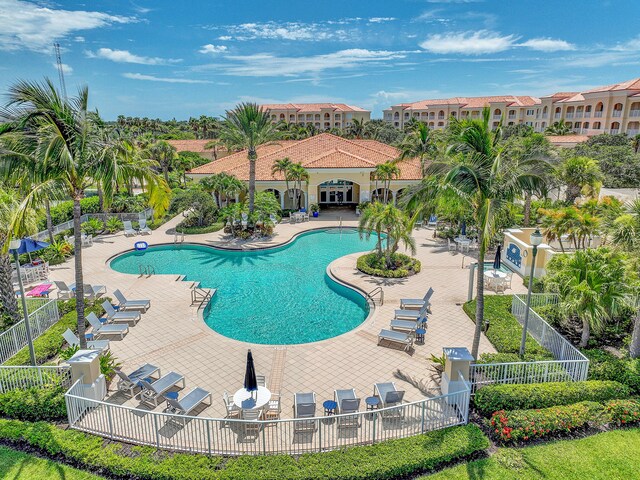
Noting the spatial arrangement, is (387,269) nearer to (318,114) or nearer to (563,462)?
(563,462)

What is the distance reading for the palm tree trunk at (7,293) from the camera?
1495 cm

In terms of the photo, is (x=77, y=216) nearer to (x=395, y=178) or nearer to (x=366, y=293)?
Answer: (x=366, y=293)

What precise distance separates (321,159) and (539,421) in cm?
3057

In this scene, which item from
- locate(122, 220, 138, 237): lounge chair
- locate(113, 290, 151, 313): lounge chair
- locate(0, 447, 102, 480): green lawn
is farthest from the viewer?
locate(122, 220, 138, 237): lounge chair

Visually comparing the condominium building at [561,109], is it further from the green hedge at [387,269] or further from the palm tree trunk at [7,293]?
the palm tree trunk at [7,293]

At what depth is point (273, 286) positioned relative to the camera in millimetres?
21016

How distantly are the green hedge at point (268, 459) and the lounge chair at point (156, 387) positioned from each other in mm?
1724

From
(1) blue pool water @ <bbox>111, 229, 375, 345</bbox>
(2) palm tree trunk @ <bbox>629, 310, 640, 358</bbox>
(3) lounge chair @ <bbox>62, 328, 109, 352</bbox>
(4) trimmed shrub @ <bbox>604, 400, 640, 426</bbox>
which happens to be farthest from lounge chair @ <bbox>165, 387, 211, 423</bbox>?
(2) palm tree trunk @ <bbox>629, 310, 640, 358</bbox>

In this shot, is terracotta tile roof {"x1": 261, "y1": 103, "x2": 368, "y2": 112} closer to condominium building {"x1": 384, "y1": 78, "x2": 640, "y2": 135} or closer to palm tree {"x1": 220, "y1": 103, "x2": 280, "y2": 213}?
condominium building {"x1": 384, "y1": 78, "x2": 640, "y2": 135}

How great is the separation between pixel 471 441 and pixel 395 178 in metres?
30.6

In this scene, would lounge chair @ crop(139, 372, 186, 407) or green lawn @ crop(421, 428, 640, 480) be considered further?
lounge chair @ crop(139, 372, 186, 407)

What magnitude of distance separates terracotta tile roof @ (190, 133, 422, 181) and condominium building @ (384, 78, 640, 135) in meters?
24.8

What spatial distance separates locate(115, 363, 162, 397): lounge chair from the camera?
11.4m

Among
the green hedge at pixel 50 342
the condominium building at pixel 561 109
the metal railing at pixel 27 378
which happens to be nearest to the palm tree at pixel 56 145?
the metal railing at pixel 27 378
